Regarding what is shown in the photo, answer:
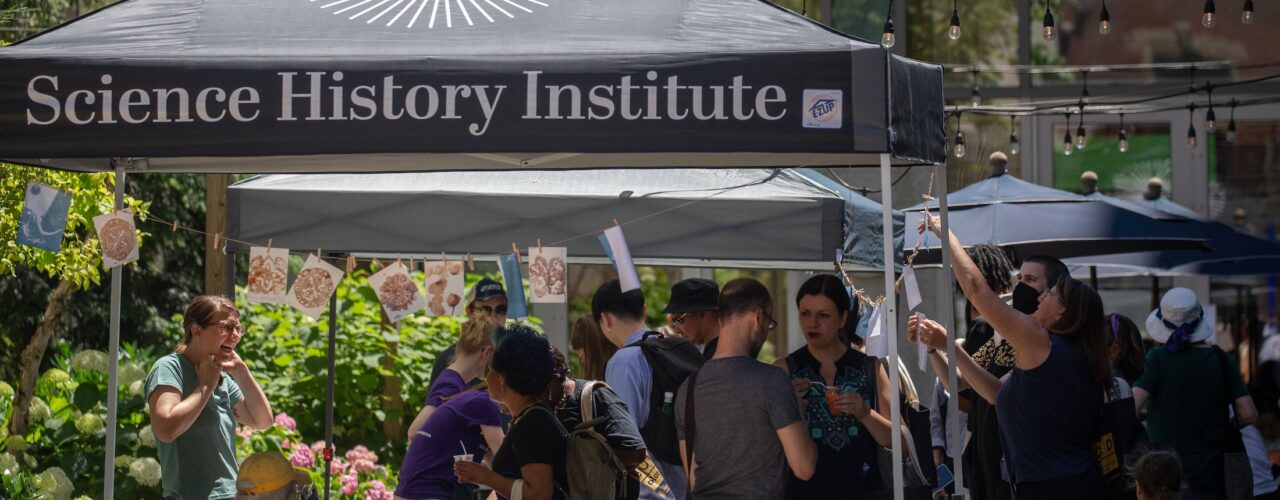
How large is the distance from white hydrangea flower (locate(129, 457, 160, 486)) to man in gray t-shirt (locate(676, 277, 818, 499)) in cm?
394

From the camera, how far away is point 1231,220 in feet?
41.5

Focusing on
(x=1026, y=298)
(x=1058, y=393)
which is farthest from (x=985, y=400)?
(x=1058, y=393)

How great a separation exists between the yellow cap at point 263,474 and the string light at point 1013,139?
326 inches

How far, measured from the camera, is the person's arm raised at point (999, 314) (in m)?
4.86

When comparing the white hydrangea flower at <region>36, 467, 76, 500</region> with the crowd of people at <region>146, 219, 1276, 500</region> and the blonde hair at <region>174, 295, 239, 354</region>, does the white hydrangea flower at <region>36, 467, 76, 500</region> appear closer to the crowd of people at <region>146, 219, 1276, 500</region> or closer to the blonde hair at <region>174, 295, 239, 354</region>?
the crowd of people at <region>146, 219, 1276, 500</region>

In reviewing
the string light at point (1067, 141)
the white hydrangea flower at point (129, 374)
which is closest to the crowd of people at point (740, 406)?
the white hydrangea flower at point (129, 374)

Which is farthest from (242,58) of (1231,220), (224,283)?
(1231,220)

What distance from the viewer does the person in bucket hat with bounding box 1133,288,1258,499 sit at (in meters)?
6.96

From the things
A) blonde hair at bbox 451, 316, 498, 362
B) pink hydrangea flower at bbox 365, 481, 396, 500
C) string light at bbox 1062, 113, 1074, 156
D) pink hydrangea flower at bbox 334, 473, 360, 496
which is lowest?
pink hydrangea flower at bbox 365, 481, 396, 500

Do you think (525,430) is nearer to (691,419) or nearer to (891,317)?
(691,419)

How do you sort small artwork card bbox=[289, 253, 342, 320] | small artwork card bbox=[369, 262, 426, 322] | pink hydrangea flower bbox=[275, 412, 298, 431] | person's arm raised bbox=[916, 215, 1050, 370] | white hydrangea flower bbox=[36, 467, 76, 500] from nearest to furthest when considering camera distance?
person's arm raised bbox=[916, 215, 1050, 370], small artwork card bbox=[289, 253, 342, 320], small artwork card bbox=[369, 262, 426, 322], white hydrangea flower bbox=[36, 467, 76, 500], pink hydrangea flower bbox=[275, 412, 298, 431]

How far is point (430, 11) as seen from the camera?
4.86 metres

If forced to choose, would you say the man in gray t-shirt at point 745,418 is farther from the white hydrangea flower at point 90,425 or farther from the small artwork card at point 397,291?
the white hydrangea flower at point 90,425

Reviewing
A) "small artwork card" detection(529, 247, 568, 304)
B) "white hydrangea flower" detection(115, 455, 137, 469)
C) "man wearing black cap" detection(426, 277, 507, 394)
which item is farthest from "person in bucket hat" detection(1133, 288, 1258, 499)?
"white hydrangea flower" detection(115, 455, 137, 469)
